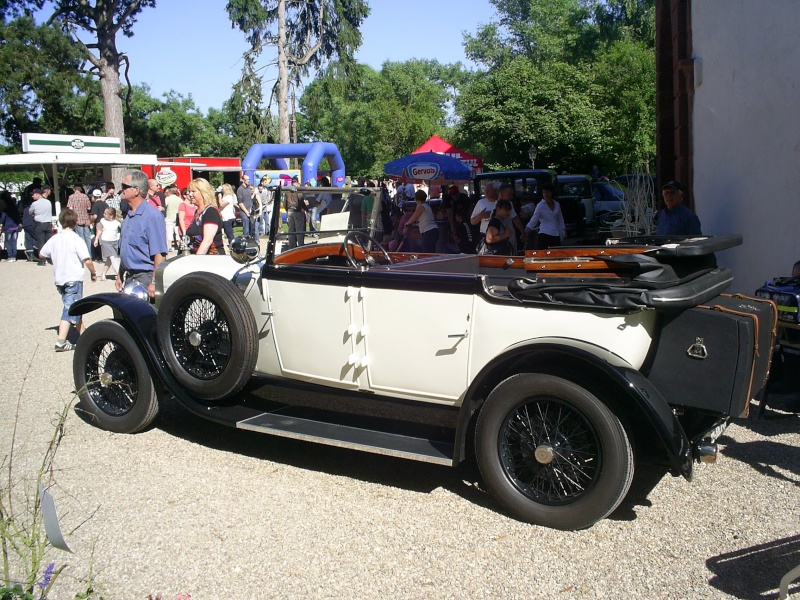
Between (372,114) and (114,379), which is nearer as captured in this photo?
(114,379)

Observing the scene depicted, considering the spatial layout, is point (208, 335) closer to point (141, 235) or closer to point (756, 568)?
point (141, 235)

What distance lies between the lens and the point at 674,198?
709 cm

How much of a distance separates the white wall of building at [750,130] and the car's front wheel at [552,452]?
399 centimetres

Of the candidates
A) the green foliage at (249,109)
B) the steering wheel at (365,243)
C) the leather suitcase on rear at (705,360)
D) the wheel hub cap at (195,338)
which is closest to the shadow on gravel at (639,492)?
the leather suitcase on rear at (705,360)

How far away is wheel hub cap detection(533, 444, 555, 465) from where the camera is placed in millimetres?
3547

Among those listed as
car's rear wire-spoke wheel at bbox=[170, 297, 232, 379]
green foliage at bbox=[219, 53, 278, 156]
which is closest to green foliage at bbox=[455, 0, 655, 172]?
green foliage at bbox=[219, 53, 278, 156]

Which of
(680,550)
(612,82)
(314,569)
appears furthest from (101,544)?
(612,82)

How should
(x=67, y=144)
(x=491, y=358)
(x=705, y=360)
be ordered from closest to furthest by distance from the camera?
(x=705, y=360) < (x=491, y=358) < (x=67, y=144)

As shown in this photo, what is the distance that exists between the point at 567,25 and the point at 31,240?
132 feet

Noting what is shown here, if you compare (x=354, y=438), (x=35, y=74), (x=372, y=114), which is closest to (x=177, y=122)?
(x=372, y=114)

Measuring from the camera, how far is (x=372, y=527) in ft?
12.2

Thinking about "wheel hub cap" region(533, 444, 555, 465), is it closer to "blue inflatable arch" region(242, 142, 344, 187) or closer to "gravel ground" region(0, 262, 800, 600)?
"gravel ground" region(0, 262, 800, 600)

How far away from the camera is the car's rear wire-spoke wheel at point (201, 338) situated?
15.0ft

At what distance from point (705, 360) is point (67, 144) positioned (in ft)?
71.7
